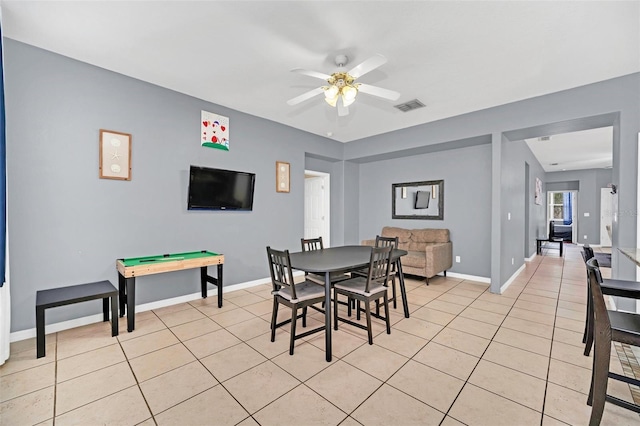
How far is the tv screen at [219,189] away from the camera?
3.76 m

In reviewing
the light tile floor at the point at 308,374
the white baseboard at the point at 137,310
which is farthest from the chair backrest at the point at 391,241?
the white baseboard at the point at 137,310

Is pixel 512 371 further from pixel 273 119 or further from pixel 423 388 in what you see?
pixel 273 119

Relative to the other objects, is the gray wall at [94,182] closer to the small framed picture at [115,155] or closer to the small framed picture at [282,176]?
the small framed picture at [115,155]

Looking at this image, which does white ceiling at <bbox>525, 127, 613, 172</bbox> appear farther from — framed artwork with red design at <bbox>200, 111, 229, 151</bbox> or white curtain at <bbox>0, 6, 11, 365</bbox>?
white curtain at <bbox>0, 6, 11, 365</bbox>

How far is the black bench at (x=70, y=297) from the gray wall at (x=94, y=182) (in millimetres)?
185

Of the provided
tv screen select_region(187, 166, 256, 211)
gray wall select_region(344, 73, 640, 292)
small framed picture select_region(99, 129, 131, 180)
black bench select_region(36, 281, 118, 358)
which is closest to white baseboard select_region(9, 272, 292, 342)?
black bench select_region(36, 281, 118, 358)

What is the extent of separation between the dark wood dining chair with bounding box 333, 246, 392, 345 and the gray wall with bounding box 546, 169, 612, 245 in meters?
11.0

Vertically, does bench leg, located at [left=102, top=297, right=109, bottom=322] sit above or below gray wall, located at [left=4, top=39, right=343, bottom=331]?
below

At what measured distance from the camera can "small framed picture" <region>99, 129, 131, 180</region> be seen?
312 cm

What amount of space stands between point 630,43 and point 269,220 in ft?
15.5

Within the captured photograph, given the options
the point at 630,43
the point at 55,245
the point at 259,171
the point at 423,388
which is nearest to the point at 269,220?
the point at 259,171

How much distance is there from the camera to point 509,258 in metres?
4.80

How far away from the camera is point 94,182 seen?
10.1ft

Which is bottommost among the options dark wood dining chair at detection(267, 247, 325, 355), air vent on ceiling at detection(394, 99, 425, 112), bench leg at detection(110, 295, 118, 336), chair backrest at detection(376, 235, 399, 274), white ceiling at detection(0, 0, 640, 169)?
bench leg at detection(110, 295, 118, 336)
